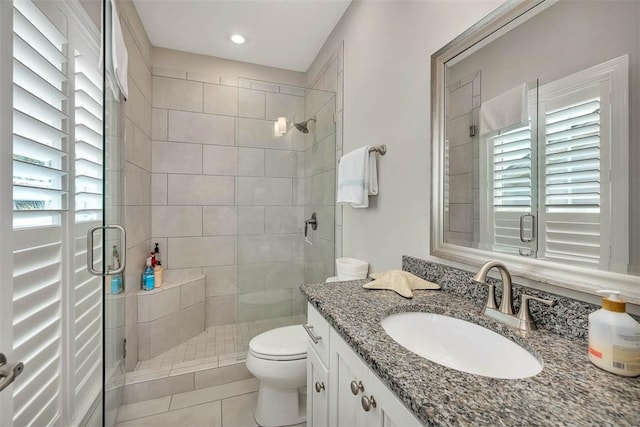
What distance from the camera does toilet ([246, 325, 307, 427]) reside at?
4.90ft

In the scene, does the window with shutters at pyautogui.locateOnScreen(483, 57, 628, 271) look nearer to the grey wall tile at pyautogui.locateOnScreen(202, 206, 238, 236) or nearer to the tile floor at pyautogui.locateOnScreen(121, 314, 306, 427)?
the tile floor at pyautogui.locateOnScreen(121, 314, 306, 427)

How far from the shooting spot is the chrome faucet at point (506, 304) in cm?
80

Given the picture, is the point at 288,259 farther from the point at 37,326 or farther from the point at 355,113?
the point at 37,326

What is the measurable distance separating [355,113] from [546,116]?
4.15 feet

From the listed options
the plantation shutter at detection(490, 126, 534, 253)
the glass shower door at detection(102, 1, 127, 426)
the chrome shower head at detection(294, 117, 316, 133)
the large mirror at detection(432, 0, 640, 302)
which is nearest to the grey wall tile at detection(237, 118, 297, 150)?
the chrome shower head at detection(294, 117, 316, 133)

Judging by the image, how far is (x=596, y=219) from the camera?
708mm

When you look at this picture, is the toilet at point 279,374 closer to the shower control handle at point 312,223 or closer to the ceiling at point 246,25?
the shower control handle at point 312,223

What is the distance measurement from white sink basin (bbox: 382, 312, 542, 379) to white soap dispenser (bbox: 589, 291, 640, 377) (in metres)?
0.12

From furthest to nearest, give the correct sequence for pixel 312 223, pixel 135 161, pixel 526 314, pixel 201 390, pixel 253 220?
pixel 312 223
pixel 253 220
pixel 135 161
pixel 201 390
pixel 526 314

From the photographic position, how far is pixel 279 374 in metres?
1.49

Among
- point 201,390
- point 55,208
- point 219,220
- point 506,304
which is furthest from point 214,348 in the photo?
point 506,304

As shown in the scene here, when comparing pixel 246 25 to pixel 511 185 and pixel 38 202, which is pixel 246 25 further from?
pixel 511 185

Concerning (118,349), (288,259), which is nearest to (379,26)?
(288,259)

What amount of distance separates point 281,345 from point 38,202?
1.25 meters
